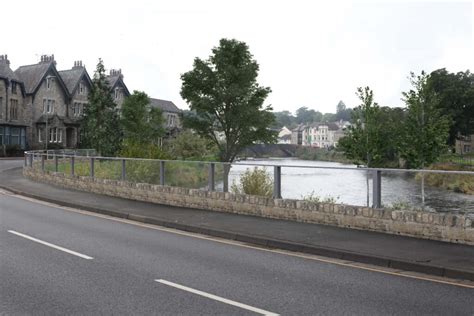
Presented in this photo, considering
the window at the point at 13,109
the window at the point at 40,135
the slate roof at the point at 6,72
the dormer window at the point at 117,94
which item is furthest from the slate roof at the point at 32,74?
the dormer window at the point at 117,94

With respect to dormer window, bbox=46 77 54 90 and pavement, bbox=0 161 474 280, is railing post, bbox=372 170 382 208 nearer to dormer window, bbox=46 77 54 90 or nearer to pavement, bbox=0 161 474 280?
pavement, bbox=0 161 474 280

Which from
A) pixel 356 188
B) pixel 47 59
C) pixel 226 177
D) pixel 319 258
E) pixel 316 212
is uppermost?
pixel 47 59

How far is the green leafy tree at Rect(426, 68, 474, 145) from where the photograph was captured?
81375mm

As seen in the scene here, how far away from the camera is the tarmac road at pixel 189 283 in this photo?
19.7 ft

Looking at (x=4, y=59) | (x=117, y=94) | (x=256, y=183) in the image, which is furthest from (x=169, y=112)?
(x=256, y=183)

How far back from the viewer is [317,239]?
10.2 m

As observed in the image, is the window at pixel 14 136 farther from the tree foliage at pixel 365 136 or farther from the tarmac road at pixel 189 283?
the tarmac road at pixel 189 283

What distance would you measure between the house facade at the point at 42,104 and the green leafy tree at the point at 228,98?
71.9 ft

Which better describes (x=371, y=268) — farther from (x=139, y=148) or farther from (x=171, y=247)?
(x=139, y=148)

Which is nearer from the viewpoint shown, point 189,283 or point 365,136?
point 189,283

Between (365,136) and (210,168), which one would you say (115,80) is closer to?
(365,136)

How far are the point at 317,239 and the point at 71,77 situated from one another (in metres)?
66.2

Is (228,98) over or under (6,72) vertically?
under

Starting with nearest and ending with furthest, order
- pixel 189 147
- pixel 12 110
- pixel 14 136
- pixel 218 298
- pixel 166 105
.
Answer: pixel 218 298, pixel 14 136, pixel 12 110, pixel 189 147, pixel 166 105
